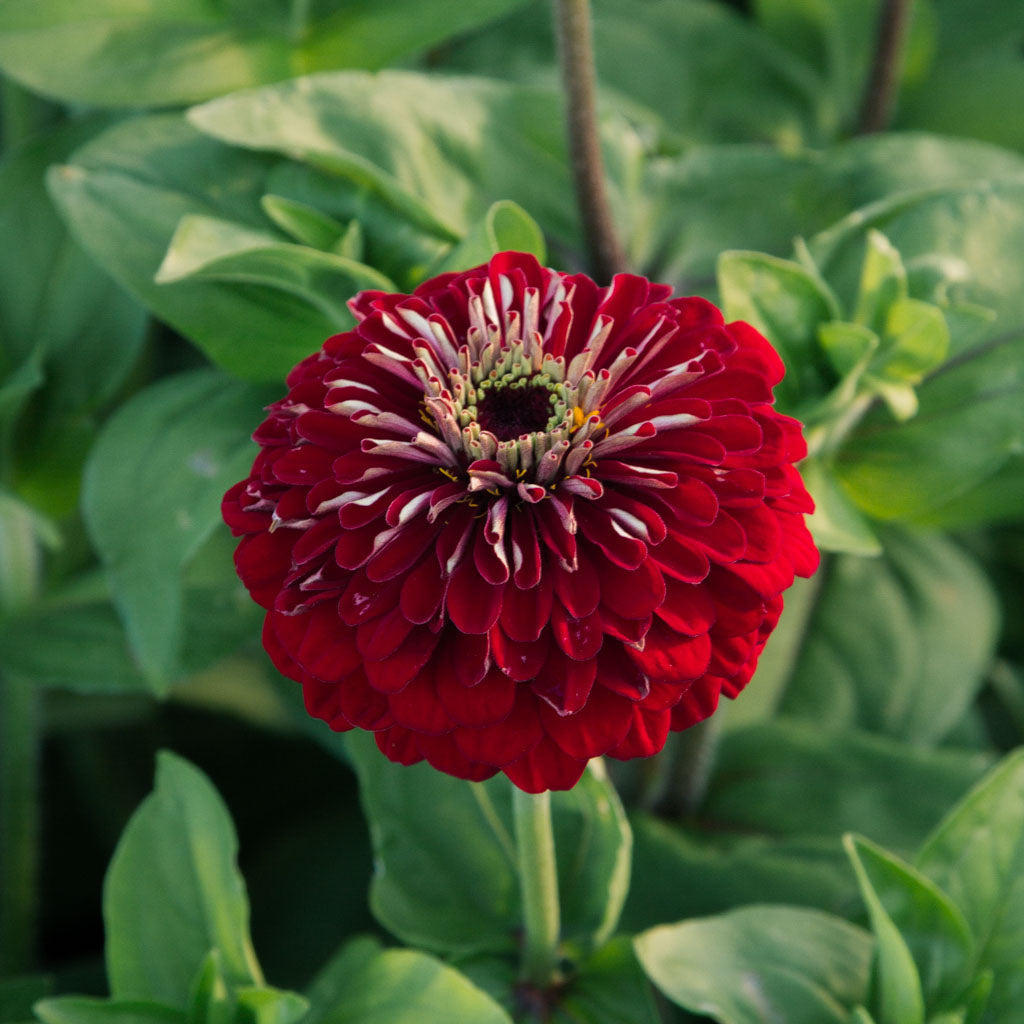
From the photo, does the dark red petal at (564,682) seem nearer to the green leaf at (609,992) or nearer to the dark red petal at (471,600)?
the dark red petal at (471,600)

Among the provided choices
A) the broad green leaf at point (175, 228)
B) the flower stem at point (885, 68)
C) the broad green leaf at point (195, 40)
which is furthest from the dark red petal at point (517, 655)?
the flower stem at point (885, 68)

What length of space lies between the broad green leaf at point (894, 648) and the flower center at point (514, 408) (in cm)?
36

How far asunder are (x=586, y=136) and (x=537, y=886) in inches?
11.4


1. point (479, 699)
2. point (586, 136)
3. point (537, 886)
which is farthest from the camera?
point (586, 136)

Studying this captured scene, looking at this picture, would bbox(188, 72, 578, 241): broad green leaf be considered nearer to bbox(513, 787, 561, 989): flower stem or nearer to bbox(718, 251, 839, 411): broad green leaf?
bbox(718, 251, 839, 411): broad green leaf

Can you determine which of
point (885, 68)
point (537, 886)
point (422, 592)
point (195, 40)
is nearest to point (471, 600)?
point (422, 592)

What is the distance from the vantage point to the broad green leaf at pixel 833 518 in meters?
0.43

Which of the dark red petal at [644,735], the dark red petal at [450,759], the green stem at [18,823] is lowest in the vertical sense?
the green stem at [18,823]

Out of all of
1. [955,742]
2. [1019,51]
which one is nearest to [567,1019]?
[955,742]

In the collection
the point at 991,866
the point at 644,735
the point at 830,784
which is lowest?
the point at 830,784

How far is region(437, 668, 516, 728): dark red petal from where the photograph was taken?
11.1 inches

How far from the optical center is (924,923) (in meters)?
0.41

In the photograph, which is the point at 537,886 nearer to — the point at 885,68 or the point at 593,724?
the point at 593,724

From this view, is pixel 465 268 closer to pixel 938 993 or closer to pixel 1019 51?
pixel 938 993
